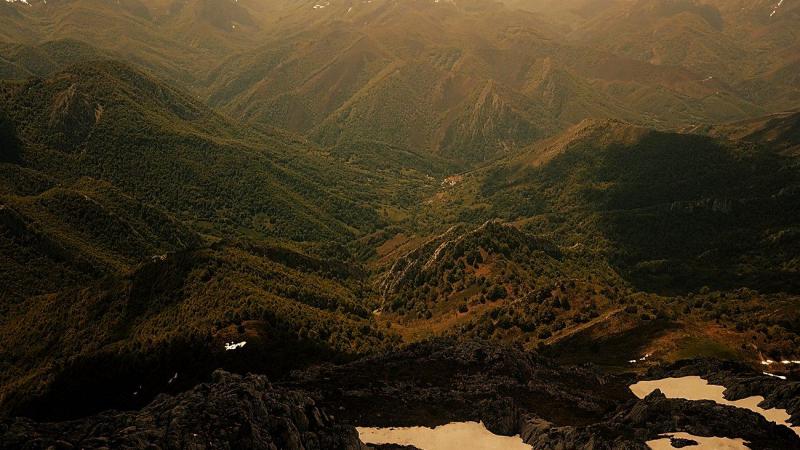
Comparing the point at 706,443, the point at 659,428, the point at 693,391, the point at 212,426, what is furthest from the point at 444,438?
the point at 693,391

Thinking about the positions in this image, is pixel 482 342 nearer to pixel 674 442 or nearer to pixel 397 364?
pixel 397 364

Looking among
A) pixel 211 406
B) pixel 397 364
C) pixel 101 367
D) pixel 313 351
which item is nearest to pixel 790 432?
pixel 397 364

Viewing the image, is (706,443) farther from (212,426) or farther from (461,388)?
(212,426)

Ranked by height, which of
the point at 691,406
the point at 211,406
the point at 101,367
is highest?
the point at 211,406

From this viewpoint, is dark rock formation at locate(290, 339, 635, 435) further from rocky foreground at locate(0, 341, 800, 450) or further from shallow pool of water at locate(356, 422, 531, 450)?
shallow pool of water at locate(356, 422, 531, 450)

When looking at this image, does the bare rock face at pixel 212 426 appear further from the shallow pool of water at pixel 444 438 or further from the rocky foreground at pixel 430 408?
the shallow pool of water at pixel 444 438

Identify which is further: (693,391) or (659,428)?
(693,391)
